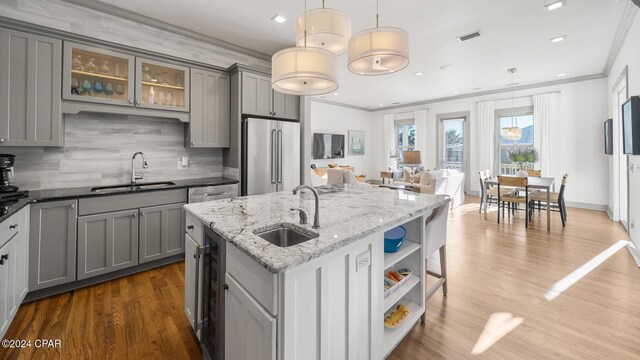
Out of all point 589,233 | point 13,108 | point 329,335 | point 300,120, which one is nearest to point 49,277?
point 13,108

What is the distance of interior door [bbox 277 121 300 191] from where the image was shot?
12.6 ft

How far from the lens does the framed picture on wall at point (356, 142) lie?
31.0ft

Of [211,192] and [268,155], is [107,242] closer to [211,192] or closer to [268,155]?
[211,192]

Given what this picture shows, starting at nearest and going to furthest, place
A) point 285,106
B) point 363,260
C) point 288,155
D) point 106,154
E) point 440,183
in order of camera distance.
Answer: point 363,260
point 106,154
point 288,155
point 285,106
point 440,183

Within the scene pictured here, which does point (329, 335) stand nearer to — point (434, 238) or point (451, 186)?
point (434, 238)

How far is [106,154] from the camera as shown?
10.4 ft

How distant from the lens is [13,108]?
8.02 feet

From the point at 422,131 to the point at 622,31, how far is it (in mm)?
5103

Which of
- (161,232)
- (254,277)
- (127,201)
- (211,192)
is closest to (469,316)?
(254,277)

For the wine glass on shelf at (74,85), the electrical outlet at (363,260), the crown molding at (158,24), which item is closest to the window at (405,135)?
the crown molding at (158,24)

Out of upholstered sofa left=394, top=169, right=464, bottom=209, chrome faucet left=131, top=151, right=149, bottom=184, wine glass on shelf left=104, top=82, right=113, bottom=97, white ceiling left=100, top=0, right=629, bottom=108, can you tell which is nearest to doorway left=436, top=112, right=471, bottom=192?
upholstered sofa left=394, top=169, right=464, bottom=209

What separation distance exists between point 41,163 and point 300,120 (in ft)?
9.87

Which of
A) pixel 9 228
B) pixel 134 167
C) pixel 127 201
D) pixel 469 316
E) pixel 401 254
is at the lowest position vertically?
pixel 469 316

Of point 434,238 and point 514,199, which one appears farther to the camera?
point 514,199
